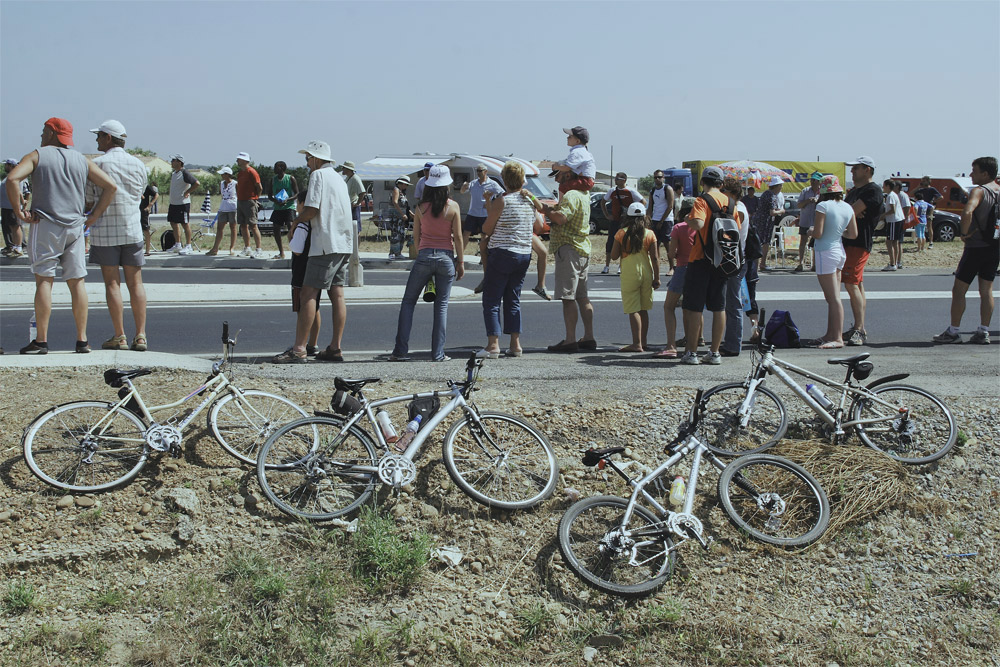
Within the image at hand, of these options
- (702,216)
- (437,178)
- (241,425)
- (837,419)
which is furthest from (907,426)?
(241,425)

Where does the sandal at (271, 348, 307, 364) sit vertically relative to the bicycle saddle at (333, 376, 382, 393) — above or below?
below

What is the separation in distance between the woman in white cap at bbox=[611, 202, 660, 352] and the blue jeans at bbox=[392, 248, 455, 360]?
1.73m

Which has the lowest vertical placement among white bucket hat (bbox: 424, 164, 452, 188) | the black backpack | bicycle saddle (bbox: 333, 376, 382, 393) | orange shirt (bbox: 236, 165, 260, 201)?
bicycle saddle (bbox: 333, 376, 382, 393)

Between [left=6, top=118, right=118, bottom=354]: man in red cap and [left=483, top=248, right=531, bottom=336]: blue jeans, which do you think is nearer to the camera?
[left=6, top=118, right=118, bottom=354]: man in red cap

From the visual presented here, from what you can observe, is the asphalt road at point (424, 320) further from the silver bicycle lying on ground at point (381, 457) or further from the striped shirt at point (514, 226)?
the silver bicycle lying on ground at point (381, 457)

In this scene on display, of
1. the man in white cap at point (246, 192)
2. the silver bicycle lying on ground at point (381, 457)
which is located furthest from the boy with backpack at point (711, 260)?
the man in white cap at point (246, 192)

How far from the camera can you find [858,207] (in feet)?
29.7

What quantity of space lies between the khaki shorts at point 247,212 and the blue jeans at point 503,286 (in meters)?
10.3

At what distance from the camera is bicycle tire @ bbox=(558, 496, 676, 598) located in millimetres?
5109

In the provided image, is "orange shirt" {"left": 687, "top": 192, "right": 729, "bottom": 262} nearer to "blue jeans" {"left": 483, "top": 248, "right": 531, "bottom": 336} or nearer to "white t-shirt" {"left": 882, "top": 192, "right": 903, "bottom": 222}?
"blue jeans" {"left": 483, "top": 248, "right": 531, "bottom": 336}

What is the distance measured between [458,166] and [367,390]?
21.0m

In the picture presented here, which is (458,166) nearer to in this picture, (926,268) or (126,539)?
(926,268)

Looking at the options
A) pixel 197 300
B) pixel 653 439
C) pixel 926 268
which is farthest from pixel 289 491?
pixel 926 268

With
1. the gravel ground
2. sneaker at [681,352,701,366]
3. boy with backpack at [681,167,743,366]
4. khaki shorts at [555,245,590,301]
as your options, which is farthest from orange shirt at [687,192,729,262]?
the gravel ground
